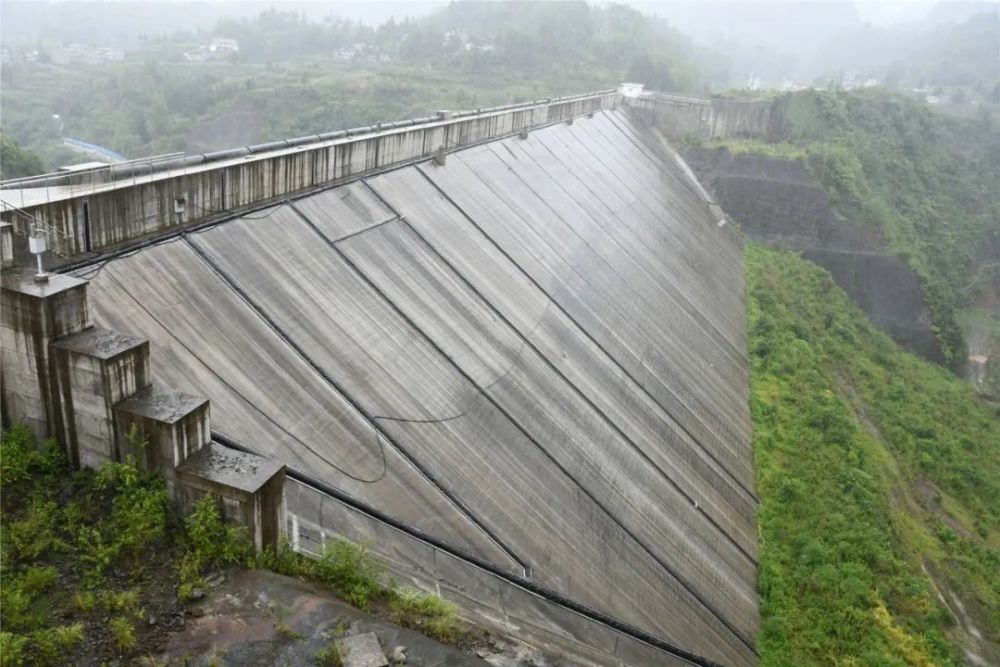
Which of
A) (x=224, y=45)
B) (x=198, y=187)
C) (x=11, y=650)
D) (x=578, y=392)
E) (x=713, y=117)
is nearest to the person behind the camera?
(x=11, y=650)

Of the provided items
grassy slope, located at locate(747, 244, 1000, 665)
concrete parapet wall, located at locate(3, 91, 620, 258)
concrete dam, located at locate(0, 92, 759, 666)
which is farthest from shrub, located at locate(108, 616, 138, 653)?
grassy slope, located at locate(747, 244, 1000, 665)

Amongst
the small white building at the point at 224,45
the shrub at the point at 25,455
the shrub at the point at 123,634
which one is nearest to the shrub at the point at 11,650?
the shrub at the point at 123,634

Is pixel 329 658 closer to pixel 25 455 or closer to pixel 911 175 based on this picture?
pixel 25 455

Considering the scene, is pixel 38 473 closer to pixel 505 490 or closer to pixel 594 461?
pixel 505 490

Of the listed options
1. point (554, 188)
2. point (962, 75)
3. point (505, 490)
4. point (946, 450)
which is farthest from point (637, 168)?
point (962, 75)

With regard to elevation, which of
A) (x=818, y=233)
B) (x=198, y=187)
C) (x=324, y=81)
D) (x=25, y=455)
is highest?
(x=198, y=187)

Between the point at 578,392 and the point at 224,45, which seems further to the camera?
the point at 224,45

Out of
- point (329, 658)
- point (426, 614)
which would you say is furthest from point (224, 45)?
point (329, 658)
